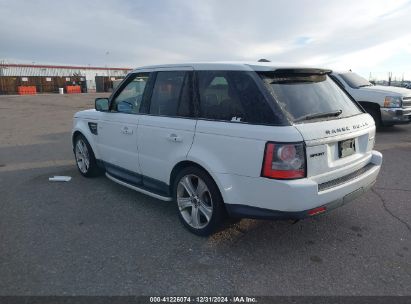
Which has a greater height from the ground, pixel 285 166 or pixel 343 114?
pixel 343 114

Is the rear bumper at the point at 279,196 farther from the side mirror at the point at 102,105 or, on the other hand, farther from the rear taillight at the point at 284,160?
the side mirror at the point at 102,105

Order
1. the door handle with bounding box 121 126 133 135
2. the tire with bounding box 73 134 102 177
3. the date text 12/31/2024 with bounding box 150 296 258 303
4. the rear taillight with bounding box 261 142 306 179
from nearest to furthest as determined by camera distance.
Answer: the date text 12/31/2024 with bounding box 150 296 258 303 → the rear taillight with bounding box 261 142 306 179 → the door handle with bounding box 121 126 133 135 → the tire with bounding box 73 134 102 177

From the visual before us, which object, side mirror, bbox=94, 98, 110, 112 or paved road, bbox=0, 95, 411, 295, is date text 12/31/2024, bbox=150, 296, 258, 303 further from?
side mirror, bbox=94, 98, 110, 112

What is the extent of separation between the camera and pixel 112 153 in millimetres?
4539

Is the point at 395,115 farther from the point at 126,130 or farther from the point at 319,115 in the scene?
the point at 126,130

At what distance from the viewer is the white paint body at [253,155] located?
8.82 feet

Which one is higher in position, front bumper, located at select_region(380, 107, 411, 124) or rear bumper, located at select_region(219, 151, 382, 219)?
front bumper, located at select_region(380, 107, 411, 124)

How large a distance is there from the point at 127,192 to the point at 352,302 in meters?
3.28

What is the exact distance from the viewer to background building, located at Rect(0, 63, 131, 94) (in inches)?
1746

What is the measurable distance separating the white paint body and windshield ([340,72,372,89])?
262 inches

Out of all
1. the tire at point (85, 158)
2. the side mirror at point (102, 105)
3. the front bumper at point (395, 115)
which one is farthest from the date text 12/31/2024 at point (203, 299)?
the front bumper at point (395, 115)

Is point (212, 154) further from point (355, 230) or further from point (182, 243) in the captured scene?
point (355, 230)

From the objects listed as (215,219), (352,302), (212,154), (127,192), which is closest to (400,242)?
(352,302)

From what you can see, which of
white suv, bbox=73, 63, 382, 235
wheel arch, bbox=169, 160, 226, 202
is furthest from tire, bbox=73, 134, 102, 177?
wheel arch, bbox=169, 160, 226, 202
